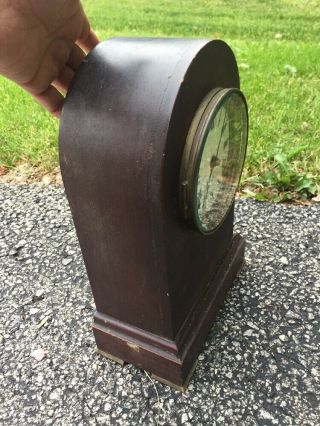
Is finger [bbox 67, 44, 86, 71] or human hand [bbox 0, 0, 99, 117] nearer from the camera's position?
human hand [bbox 0, 0, 99, 117]

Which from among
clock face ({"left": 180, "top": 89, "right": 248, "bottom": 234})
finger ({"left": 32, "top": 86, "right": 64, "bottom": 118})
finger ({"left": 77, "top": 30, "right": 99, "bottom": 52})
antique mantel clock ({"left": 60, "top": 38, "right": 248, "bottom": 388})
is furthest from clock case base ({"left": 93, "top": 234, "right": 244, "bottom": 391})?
finger ({"left": 77, "top": 30, "right": 99, "bottom": 52})

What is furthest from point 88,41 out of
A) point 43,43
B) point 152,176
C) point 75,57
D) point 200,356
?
point 200,356

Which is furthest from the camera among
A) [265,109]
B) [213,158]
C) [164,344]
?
[265,109]

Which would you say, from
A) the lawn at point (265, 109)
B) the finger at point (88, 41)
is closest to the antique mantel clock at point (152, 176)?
the finger at point (88, 41)

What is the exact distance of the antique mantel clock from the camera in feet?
4.26

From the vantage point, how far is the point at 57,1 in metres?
1.52

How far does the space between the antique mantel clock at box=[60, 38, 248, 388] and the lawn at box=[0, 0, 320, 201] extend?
1208 millimetres

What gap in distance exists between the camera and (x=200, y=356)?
1916 mm

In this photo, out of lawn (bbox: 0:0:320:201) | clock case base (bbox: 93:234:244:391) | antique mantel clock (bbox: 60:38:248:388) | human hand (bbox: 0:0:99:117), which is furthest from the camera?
lawn (bbox: 0:0:320:201)

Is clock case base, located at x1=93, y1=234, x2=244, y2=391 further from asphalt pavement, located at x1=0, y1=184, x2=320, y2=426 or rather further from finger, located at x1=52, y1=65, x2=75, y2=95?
finger, located at x1=52, y1=65, x2=75, y2=95

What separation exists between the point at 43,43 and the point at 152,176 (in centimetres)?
73

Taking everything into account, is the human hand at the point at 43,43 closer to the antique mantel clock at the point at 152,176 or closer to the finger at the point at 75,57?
the finger at the point at 75,57

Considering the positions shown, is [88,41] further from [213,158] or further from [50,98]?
[213,158]

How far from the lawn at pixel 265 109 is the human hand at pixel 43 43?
152 centimetres
